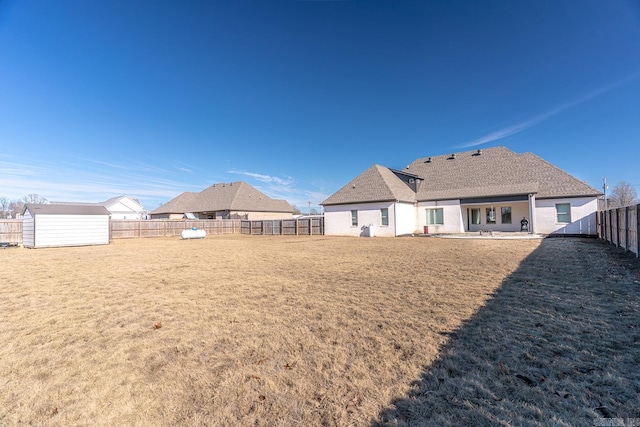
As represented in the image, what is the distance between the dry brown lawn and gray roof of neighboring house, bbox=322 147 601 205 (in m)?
16.5

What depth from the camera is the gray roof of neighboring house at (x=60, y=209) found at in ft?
58.6

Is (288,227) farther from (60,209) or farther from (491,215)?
(491,215)

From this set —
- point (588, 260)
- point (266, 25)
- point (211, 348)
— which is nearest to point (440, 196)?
point (588, 260)

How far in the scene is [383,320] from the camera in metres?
4.53

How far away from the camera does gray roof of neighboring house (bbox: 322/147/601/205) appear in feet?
67.8

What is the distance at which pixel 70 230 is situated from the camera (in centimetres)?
1873

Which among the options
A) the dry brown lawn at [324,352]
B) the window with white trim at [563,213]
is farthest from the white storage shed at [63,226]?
the window with white trim at [563,213]

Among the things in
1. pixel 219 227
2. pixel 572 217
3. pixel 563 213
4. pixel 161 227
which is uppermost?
pixel 563 213

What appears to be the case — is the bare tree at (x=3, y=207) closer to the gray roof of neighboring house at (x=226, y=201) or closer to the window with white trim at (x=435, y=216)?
the gray roof of neighboring house at (x=226, y=201)

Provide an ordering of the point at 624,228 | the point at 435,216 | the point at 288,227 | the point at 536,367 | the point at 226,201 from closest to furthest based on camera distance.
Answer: the point at 536,367 → the point at 624,228 → the point at 435,216 → the point at 288,227 → the point at 226,201

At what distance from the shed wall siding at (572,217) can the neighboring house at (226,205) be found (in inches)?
1228

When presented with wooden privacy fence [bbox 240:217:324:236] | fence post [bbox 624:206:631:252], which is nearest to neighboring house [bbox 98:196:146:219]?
wooden privacy fence [bbox 240:217:324:236]

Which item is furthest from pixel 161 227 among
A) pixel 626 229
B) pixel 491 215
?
pixel 626 229

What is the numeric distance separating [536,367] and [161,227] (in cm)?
3102
